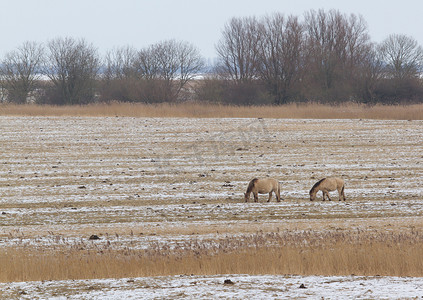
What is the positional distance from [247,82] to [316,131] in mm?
36092

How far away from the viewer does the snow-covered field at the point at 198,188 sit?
10070 mm

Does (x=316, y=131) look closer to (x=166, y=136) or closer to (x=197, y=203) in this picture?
(x=166, y=136)

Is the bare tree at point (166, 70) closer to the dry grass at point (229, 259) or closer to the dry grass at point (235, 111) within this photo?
the dry grass at point (235, 111)

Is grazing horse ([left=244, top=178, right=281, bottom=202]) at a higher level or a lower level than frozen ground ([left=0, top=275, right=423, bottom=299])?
higher

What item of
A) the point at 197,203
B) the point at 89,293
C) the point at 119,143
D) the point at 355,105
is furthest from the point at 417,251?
the point at 355,105

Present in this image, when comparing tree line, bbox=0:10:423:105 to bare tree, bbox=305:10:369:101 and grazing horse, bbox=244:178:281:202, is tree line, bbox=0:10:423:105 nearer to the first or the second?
bare tree, bbox=305:10:369:101

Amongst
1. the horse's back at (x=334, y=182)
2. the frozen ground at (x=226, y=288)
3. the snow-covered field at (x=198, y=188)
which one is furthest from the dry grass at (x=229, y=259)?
the horse's back at (x=334, y=182)

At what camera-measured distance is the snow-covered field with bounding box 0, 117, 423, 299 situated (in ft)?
33.0

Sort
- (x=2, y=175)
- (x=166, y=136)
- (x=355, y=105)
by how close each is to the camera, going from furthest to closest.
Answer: (x=355, y=105) → (x=166, y=136) → (x=2, y=175)

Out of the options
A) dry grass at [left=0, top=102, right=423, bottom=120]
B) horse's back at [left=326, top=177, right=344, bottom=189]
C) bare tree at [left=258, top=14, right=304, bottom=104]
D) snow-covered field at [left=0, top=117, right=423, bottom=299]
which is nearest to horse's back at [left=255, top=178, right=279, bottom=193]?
snow-covered field at [left=0, top=117, right=423, bottom=299]

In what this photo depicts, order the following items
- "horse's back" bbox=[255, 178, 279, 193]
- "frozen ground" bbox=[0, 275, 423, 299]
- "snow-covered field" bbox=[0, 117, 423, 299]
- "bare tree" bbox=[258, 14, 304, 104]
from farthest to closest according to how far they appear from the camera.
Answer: "bare tree" bbox=[258, 14, 304, 104]
"horse's back" bbox=[255, 178, 279, 193]
"snow-covered field" bbox=[0, 117, 423, 299]
"frozen ground" bbox=[0, 275, 423, 299]

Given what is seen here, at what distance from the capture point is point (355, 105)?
58.1 metres

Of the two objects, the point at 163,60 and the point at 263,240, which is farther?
the point at 163,60

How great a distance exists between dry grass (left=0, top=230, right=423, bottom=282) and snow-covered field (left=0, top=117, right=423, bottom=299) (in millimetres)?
1282
